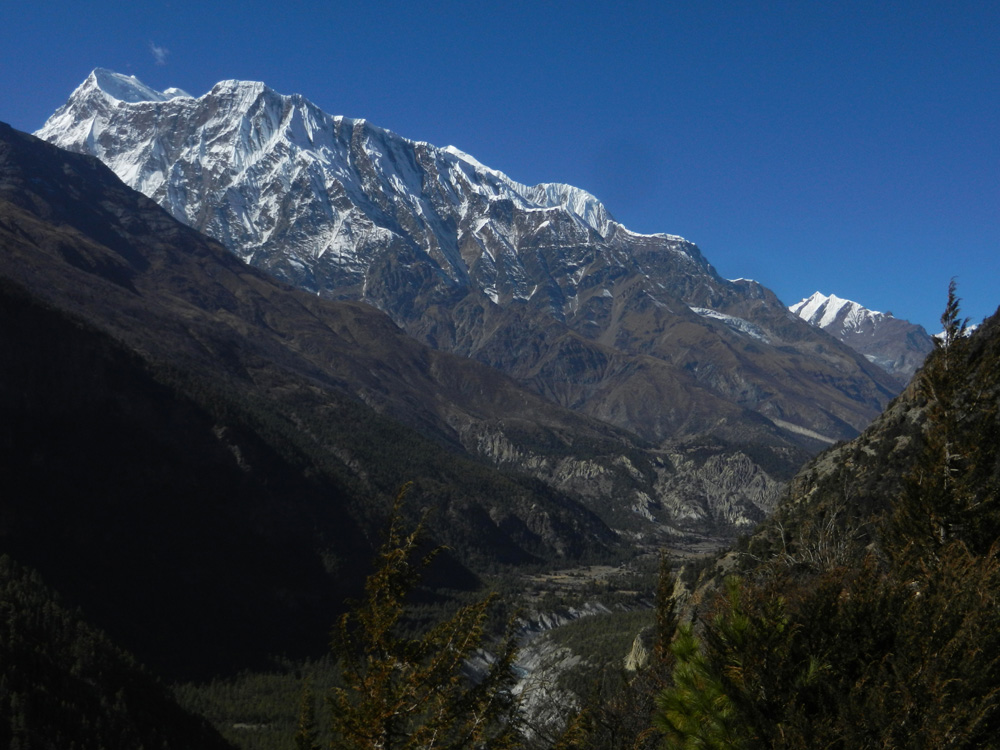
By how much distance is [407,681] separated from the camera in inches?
526

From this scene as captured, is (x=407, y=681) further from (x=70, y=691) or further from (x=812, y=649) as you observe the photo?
(x=70, y=691)

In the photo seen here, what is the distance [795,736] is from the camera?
1147 cm

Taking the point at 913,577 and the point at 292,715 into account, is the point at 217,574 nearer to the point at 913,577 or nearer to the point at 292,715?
the point at 292,715

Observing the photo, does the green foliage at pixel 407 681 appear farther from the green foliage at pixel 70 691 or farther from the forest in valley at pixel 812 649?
the green foliage at pixel 70 691

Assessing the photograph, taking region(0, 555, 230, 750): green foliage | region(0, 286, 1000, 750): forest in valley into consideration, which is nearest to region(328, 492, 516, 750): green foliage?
region(0, 286, 1000, 750): forest in valley

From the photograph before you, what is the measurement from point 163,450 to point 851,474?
162887mm

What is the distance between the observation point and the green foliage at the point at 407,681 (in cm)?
1305

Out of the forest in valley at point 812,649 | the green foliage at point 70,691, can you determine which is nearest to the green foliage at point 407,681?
the forest in valley at point 812,649

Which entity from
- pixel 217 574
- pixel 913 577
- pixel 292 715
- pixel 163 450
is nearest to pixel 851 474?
pixel 913 577

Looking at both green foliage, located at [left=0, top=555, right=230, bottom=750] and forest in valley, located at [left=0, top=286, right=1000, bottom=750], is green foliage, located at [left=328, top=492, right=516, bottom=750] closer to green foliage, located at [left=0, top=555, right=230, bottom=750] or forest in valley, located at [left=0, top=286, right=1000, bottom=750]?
forest in valley, located at [left=0, top=286, right=1000, bottom=750]

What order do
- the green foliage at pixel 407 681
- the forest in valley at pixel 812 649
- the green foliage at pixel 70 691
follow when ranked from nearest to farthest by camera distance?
the forest in valley at pixel 812 649 < the green foliage at pixel 407 681 < the green foliage at pixel 70 691

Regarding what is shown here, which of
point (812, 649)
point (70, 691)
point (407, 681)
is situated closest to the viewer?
point (812, 649)

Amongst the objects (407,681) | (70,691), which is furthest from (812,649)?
(70,691)

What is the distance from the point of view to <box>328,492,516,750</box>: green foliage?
1305cm
